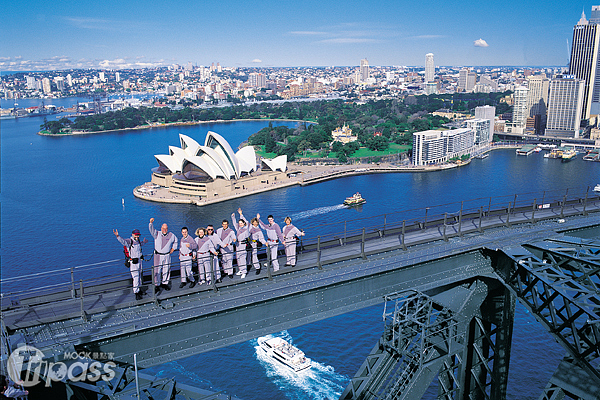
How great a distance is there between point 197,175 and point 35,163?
13602mm

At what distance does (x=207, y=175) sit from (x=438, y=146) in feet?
52.3

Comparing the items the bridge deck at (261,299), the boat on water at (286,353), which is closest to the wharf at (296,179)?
the boat on water at (286,353)

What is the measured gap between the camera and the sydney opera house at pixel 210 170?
76.3ft

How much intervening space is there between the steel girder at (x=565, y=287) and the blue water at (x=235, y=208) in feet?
15.6

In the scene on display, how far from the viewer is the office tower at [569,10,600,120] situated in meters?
49.4

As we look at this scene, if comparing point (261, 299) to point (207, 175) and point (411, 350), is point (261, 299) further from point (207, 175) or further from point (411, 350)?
point (207, 175)

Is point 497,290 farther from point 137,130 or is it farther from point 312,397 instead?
point 137,130

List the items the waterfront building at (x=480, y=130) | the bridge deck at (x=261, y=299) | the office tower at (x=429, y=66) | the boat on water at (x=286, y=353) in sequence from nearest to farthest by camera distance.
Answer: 1. the bridge deck at (x=261, y=299)
2. the boat on water at (x=286, y=353)
3. the waterfront building at (x=480, y=130)
4. the office tower at (x=429, y=66)

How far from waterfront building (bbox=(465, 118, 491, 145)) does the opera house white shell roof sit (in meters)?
19.2

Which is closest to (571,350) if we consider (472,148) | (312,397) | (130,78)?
(312,397)

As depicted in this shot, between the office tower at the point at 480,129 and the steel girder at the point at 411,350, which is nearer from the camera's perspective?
the steel girder at the point at 411,350

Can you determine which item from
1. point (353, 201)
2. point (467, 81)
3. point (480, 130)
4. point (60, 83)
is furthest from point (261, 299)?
point (467, 81)

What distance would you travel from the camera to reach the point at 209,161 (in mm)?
24156

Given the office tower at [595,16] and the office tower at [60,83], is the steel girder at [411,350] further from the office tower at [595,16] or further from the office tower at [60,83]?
the office tower at [60,83]
